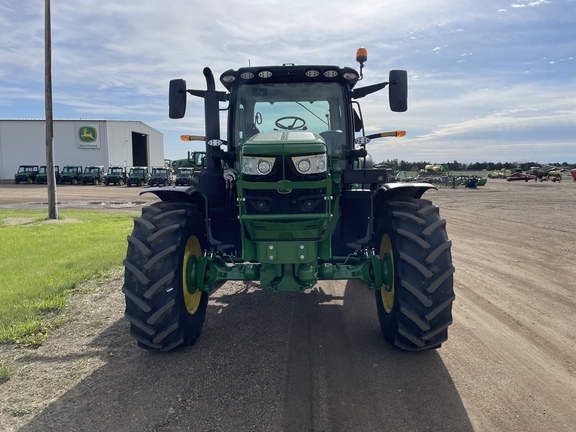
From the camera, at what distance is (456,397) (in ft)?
11.1

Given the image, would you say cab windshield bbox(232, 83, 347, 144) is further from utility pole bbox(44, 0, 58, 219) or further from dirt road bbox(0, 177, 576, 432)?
utility pole bbox(44, 0, 58, 219)

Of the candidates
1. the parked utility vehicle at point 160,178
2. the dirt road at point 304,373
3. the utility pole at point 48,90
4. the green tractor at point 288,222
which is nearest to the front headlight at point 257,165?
the green tractor at point 288,222

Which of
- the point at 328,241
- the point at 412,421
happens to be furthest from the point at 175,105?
the point at 412,421

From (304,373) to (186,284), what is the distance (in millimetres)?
1430

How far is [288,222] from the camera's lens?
162 inches

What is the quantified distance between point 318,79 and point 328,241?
1915mm

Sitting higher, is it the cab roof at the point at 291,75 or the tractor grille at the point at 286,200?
the cab roof at the point at 291,75

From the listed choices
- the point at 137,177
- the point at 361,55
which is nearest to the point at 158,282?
the point at 361,55

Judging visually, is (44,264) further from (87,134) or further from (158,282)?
(87,134)

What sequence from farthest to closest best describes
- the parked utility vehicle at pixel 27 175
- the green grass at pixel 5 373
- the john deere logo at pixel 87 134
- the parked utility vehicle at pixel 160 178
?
the john deere logo at pixel 87 134 → the parked utility vehicle at pixel 27 175 → the parked utility vehicle at pixel 160 178 → the green grass at pixel 5 373

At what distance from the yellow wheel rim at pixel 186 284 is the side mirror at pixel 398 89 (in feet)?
8.53

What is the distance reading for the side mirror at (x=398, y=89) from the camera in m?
4.77

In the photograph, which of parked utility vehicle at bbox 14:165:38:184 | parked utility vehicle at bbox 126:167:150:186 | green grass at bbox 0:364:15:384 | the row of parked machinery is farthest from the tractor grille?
parked utility vehicle at bbox 14:165:38:184

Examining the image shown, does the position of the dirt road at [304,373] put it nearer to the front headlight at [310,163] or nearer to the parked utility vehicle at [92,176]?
the front headlight at [310,163]
